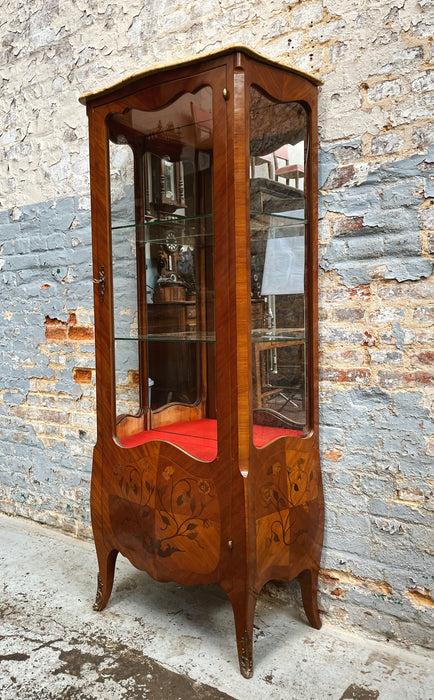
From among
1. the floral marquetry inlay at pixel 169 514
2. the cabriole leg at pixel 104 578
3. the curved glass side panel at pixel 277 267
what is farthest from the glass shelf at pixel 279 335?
the cabriole leg at pixel 104 578

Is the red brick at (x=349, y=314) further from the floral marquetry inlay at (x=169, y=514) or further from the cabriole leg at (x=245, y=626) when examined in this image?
the cabriole leg at (x=245, y=626)

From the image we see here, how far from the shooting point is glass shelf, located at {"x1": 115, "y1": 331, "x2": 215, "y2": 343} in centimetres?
199

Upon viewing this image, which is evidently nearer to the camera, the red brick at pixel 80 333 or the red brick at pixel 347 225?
the red brick at pixel 347 225

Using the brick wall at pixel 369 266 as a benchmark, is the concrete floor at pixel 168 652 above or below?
below

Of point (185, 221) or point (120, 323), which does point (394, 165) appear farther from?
point (120, 323)

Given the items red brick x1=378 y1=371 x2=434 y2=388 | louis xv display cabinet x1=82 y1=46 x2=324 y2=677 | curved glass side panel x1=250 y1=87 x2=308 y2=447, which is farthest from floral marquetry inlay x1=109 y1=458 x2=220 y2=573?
red brick x1=378 y1=371 x2=434 y2=388

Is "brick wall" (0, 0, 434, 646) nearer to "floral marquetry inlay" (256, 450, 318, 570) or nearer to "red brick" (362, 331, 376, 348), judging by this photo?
"red brick" (362, 331, 376, 348)

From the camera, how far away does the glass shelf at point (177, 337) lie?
1988mm

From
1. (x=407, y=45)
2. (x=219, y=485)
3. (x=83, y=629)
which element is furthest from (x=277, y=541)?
(x=407, y=45)

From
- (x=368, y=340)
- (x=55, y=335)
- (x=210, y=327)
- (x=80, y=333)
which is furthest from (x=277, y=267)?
(x=55, y=335)

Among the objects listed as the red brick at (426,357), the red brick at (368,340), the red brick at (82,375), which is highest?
the red brick at (368,340)

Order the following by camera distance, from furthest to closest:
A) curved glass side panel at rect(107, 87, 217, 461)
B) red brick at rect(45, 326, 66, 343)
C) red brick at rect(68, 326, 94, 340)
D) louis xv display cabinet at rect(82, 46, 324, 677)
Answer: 1. red brick at rect(45, 326, 66, 343)
2. red brick at rect(68, 326, 94, 340)
3. curved glass side panel at rect(107, 87, 217, 461)
4. louis xv display cabinet at rect(82, 46, 324, 677)

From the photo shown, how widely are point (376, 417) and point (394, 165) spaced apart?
0.90m

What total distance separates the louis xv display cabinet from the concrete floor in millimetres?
126
